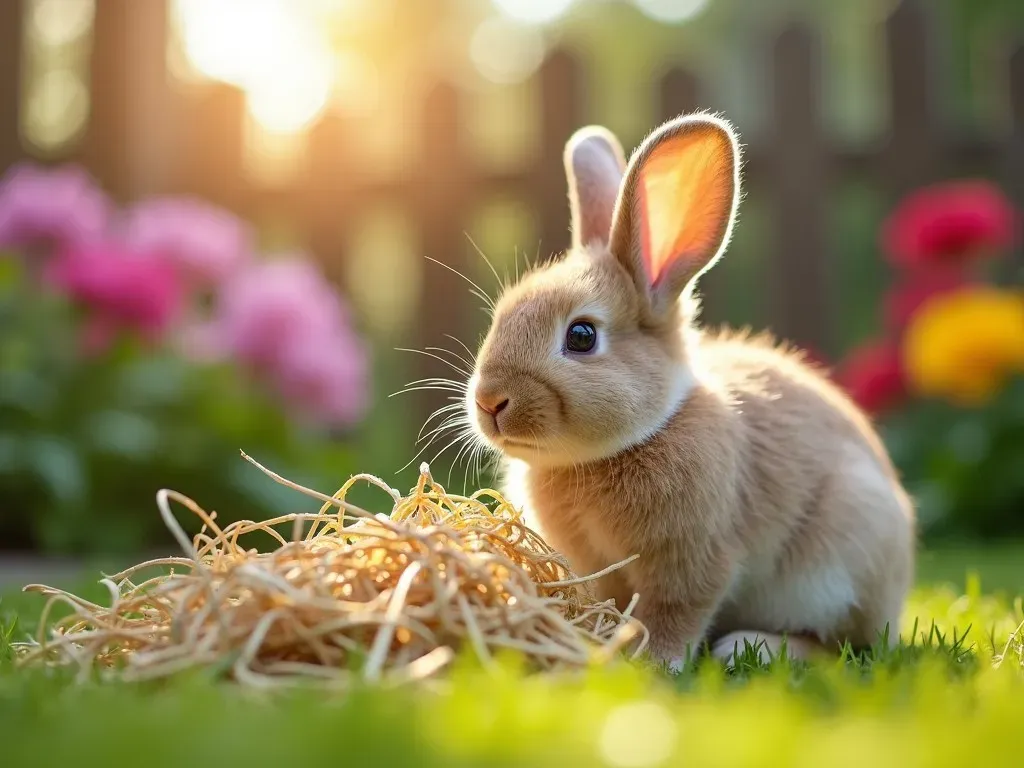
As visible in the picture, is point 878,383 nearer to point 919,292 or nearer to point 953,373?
point 953,373

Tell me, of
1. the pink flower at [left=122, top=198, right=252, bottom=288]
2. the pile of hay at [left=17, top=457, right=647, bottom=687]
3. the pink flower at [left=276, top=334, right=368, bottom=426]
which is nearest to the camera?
the pile of hay at [left=17, top=457, right=647, bottom=687]

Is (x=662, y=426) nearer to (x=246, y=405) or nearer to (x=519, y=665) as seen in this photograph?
(x=519, y=665)

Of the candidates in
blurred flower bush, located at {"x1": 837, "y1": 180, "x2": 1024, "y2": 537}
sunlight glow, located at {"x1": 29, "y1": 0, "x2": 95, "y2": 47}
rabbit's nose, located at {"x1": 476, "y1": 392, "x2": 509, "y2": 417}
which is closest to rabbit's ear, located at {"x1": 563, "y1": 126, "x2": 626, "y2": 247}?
rabbit's nose, located at {"x1": 476, "y1": 392, "x2": 509, "y2": 417}

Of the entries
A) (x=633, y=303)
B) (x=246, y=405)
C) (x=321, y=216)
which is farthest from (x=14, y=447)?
(x=633, y=303)

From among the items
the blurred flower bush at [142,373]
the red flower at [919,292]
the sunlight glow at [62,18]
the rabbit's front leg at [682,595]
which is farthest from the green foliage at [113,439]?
the red flower at [919,292]

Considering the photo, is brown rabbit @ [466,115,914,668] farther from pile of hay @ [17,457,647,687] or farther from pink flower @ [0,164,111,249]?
pink flower @ [0,164,111,249]

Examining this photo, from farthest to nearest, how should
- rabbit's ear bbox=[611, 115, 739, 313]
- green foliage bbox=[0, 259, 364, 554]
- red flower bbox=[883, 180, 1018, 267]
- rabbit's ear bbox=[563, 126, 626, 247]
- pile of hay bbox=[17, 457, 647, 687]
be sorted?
red flower bbox=[883, 180, 1018, 267] → green foliage bbox=[0, 259, 364, 554] → rabbit's ear bbox=[563, 126, 626, 247] → rabbit's ear bbox=[611, 115, 739, 313] → pile of hay bbox=[17, 457, 647, 687]
